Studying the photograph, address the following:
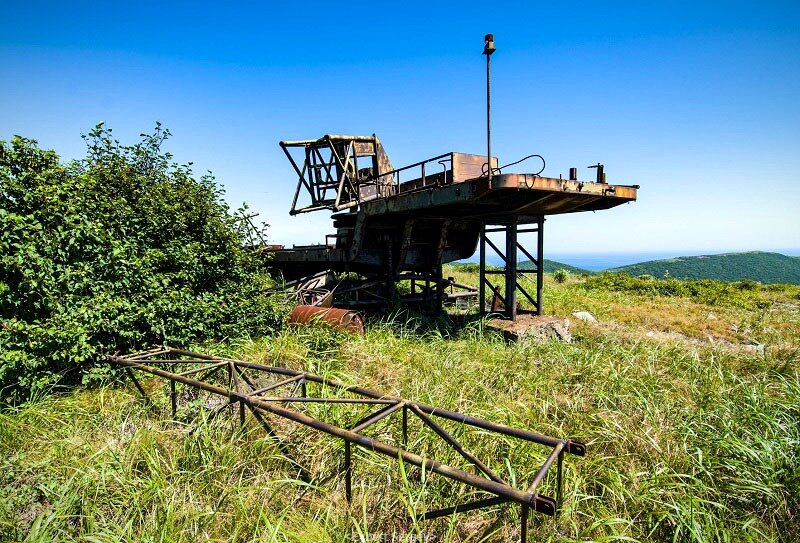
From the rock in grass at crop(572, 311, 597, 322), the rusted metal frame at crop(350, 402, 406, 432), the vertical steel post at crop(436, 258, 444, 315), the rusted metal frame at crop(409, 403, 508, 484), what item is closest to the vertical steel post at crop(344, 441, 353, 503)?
the rusted metal frame at crop(350, 402, 406, 432)

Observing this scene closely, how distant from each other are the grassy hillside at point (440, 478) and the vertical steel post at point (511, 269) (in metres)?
2.82

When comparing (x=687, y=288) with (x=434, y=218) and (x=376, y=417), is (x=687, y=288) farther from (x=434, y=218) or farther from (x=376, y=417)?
(x=376, y=417)

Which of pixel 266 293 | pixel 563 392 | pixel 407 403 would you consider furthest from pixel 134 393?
pixel 563 392

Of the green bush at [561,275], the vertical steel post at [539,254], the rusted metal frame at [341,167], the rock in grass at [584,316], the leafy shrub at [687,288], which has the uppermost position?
the rusted metal frame at [341,167]

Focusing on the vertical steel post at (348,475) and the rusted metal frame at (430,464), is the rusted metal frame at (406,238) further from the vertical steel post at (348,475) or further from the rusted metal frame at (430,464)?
the vertical steel post at (348,475)

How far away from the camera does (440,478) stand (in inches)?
135

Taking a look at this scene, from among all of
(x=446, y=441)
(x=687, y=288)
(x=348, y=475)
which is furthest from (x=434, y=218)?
(x=687, y=288)

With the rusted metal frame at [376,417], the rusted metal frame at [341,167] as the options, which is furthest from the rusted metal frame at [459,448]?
the rusted metal frame at [341,167]

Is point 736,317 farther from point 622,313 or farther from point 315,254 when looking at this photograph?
point 315,254

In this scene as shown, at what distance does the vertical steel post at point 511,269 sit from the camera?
911cm

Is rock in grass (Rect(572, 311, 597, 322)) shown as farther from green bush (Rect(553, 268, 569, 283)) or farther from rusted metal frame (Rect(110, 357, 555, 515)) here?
rusted metal frame (Rect(110, 357, 555, 515))

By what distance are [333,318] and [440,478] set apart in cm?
443

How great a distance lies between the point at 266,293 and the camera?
8.30 m

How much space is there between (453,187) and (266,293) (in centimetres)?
434
